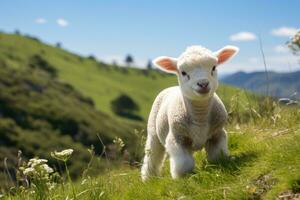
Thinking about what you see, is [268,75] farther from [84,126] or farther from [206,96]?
[84,126]

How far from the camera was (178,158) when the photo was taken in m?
7.80

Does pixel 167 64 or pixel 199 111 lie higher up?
pixel 167 64

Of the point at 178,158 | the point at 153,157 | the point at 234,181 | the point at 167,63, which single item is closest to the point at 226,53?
the point at 167,63

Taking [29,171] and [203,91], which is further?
[203,91]

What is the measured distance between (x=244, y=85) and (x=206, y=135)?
14.2 feet

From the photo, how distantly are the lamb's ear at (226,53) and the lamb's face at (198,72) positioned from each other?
0.08m

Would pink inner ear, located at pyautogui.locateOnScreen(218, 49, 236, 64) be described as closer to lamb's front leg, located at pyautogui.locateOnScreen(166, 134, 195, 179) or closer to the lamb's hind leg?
lamb's front leg, located at pyautogui.locateOnScreen(166, 134, 195, 179)

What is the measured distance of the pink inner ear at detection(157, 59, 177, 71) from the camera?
28.0 ft

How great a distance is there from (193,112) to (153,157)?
1.51m

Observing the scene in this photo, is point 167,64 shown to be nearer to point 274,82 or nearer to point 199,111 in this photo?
point 199,111

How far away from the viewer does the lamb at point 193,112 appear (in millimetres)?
7738

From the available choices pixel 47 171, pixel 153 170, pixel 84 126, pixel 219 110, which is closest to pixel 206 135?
pixel 219 110

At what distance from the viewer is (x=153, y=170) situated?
9188 millimetres

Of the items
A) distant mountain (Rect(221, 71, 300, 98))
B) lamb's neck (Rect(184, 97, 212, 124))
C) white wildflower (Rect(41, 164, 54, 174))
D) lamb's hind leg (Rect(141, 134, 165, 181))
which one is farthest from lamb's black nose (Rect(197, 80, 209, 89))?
distant mountain (Rect(221, 71, 300, 98))
